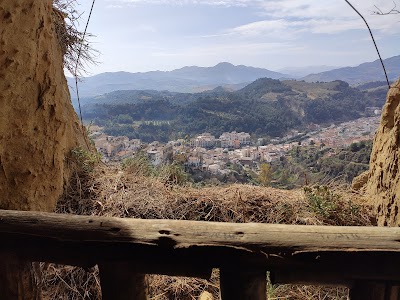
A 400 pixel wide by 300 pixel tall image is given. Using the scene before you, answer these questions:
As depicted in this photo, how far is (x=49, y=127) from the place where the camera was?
12.1ft

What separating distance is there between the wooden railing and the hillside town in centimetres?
422

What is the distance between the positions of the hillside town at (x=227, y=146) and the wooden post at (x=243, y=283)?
14.3ft

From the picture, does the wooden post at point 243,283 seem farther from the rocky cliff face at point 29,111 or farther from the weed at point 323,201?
the weed at point 323,201

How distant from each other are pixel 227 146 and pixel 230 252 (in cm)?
1809

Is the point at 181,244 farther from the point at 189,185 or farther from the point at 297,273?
the point at 189,185

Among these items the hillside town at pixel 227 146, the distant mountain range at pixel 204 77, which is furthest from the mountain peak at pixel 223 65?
the hillside town at pixel 227 146

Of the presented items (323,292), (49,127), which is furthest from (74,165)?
(323,292)

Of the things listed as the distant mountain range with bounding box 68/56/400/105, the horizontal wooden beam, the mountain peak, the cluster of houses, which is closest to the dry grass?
the horizontal wooden beam

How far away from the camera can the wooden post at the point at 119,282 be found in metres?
1.37

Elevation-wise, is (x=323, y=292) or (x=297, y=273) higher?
(x=297, y=273)

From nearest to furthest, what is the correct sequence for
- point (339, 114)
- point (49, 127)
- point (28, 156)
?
point (28, 156) < point (49, 127) < point (339, 114)

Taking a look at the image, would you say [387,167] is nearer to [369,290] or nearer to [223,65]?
[369,290]

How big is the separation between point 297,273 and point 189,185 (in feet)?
12.6

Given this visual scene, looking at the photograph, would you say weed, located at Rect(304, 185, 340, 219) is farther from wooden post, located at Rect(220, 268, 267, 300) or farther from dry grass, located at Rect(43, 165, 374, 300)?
wooden post, located at Rect(220, 268, 267, 300)
